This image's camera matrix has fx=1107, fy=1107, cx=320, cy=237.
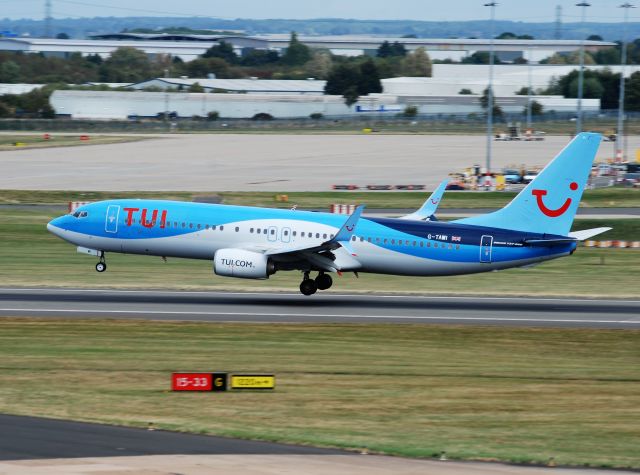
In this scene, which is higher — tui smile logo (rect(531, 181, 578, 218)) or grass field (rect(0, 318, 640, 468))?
tui smile logo (rect(531, 181, 578, 218))

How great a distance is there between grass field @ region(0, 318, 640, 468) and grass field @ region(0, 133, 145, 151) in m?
101

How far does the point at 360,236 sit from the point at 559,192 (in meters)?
8.91

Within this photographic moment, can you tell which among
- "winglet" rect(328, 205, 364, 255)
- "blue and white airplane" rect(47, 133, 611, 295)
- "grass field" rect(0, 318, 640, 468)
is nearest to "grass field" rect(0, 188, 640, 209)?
"blue and white airplane" rect(47, 133, 611, 295)

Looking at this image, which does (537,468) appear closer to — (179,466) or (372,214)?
(179,466)

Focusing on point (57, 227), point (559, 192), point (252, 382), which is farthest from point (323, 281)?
point (252, 382)

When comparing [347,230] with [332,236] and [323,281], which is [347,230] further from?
[323,281]

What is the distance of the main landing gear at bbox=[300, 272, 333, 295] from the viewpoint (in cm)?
5016

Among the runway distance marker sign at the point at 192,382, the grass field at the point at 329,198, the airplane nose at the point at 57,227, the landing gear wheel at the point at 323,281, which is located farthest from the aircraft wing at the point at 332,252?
the grass field at the point at 329,198

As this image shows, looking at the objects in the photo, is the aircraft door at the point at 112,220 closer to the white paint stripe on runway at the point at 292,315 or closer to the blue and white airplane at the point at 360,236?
the blue and white airplane at the point at 360,236

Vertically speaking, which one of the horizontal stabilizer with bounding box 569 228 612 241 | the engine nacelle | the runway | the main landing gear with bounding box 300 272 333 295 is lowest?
the runway

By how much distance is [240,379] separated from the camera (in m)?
31.8

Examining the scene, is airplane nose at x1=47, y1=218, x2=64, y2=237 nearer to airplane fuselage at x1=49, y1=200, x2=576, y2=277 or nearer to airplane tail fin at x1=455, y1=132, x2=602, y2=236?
airplane fuselage at x1=49, y1=200, x2=576, y2=277

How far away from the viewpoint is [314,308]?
4753cm

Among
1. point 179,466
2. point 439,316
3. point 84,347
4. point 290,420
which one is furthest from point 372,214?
point 179,466
